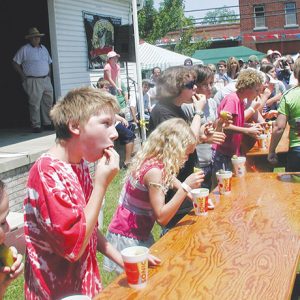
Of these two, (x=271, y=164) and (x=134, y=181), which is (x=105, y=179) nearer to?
(x=134, y=181)

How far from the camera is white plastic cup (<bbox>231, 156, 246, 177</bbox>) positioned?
395cm

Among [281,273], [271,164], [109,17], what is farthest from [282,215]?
[109,17]

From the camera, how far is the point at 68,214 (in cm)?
176

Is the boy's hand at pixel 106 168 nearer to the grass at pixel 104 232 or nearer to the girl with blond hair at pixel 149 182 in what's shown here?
the girl with blond hair at pixel 149 182

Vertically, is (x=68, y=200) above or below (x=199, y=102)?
below

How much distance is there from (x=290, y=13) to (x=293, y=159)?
125 feet

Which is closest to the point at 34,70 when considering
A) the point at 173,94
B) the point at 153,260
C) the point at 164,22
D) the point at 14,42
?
the point at 14,42

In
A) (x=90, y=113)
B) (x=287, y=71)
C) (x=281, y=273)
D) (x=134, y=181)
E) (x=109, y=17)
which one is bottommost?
(x=281, y=273)

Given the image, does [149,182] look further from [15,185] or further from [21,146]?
[21,146]

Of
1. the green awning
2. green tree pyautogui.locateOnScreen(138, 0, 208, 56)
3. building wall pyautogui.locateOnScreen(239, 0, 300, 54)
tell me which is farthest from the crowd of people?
building wall pyautogui.locateOnScreen(239, 0, 300, 54)

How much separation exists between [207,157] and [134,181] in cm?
214

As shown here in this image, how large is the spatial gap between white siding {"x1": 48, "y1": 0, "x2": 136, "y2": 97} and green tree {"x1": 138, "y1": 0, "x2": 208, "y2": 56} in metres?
23.6

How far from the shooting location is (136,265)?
6.34ft

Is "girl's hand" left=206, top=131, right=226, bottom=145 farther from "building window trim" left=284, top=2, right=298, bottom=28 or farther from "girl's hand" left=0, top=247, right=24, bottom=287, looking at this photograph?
"building window trim" left=284, top=2, right=298, bottom=28
